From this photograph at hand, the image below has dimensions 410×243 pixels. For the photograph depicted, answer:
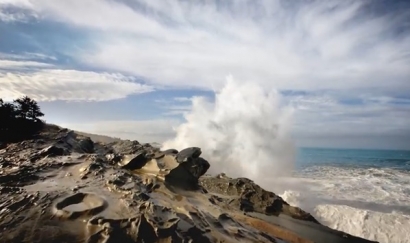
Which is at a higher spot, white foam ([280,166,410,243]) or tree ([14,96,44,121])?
tree ([14,96,44,121])

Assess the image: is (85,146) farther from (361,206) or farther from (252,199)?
(361,206)

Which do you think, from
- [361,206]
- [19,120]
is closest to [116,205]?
[19,120]

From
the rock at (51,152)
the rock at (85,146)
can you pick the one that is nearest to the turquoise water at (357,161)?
the rock at (85,146)

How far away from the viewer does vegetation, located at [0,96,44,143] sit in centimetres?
1019

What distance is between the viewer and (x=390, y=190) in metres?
17.5

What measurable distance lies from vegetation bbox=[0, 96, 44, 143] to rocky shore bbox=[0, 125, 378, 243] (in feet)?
5.88

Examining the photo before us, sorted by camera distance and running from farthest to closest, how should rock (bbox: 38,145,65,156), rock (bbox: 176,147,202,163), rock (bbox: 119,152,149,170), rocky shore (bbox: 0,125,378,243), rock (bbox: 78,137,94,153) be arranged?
rock (bbox: 78,137,94,153)
rock (bbox: 176,147,202,163)
rock (bbox: 119,152,149,170)
rock (bbox: 38,145,65,156)
rocky shore (bbox: 0,125,378,243)

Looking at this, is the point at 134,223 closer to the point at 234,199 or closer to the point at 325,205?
the point at 234,199

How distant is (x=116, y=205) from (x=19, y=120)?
29.8 ft

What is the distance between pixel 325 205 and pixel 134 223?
11.5 m

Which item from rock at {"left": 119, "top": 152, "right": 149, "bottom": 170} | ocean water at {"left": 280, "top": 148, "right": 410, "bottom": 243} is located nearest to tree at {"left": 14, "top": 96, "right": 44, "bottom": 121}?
rock at {"left": 119, "top": 152, "right": 149, "bottom": 170}

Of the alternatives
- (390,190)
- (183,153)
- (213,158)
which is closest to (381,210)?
(390,190)

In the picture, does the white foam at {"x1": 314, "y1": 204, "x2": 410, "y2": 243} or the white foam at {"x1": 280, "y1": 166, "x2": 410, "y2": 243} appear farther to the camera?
the white foam at {"x1": 280, "y1": 166, "x2": 410, "y2": 243}

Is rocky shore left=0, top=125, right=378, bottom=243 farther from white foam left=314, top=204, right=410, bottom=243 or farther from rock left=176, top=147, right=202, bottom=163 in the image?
white foam left=314, top=204, right=410, bottom=243
